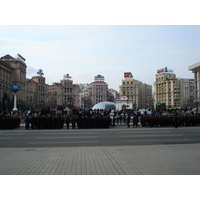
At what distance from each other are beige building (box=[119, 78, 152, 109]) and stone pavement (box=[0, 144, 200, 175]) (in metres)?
118

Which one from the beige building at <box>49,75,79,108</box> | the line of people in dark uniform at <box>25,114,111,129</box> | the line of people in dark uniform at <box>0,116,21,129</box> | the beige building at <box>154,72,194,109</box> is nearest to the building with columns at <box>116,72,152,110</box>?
the beige building at <box>154,72,194,109</box>

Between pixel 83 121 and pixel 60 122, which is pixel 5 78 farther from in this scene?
pixel 83 121

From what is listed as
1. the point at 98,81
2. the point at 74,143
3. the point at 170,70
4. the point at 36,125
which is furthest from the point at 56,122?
the point at 98,81

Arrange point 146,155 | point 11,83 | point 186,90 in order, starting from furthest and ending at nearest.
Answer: point 186,90 → point 11,83 → point 146,155

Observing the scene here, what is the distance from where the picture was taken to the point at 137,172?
20.4 feet

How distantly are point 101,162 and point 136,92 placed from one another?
131m

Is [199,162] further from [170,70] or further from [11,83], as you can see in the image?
[170,70]

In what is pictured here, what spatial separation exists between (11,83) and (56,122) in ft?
211

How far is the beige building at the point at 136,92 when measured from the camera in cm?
13412

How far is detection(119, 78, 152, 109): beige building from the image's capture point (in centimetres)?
13412

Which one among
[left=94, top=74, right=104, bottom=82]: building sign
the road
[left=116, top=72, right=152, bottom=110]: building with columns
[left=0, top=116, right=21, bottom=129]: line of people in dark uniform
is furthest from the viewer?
[left=94, top=74, right=104, bottom=82]: building sign

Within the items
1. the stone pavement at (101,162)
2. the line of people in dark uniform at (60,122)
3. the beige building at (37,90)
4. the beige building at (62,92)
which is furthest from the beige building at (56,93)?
the stone pavement at (101,162)

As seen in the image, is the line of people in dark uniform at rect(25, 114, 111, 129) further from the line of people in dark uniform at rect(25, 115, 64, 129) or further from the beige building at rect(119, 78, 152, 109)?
the beige building at rect(119, 78, 152, 109)

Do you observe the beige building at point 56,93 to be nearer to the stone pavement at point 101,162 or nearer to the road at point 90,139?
the road at point 90,139
